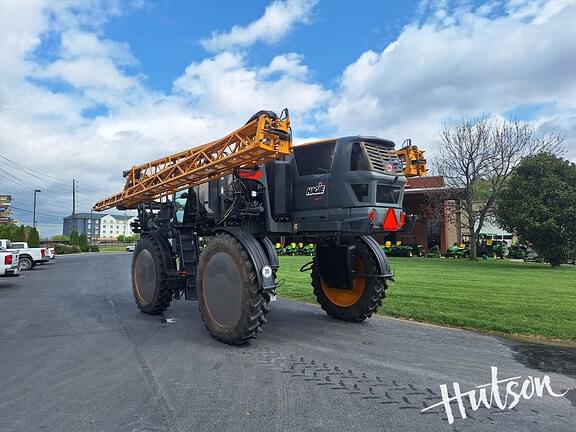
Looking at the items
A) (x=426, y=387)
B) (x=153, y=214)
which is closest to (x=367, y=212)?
(x=426, y=387)

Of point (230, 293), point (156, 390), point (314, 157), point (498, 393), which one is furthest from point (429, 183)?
point (156, 390)

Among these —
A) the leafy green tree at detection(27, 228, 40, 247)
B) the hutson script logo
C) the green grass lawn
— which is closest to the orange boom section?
the hutson script logo

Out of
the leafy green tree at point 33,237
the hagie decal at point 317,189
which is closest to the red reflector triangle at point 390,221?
the hagie decal at point 317,189

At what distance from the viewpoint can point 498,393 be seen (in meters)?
4.46

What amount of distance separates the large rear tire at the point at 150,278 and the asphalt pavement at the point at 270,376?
531 mm

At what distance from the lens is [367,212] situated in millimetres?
6199

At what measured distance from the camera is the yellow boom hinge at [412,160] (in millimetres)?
7172

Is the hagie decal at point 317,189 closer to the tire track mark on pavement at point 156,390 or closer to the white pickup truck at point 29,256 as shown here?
the tire track mark on pavement at point 156,390

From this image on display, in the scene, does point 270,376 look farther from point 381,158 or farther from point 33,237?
point 33,237

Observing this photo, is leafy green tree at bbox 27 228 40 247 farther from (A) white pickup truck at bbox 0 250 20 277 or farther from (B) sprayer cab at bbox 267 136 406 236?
(B) sprayer cab at bbox 267 136 406 236

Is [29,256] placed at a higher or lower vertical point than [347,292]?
higher

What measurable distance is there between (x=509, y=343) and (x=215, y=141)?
5.26 m

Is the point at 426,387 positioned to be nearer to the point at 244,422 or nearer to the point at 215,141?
the point at 244,422

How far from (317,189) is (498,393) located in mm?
3555
